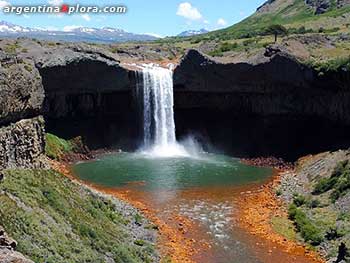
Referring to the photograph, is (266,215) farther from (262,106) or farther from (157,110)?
(157,110)

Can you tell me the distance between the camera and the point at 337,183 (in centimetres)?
4619

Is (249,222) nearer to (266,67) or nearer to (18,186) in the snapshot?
(18,186)

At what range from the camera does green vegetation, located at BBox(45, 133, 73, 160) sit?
6075 cm

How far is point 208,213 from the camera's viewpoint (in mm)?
43094

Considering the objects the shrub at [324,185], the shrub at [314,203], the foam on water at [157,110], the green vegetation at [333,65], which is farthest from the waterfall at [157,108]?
the shrub at [314,203]

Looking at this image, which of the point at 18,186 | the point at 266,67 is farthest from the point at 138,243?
the point at 266,67

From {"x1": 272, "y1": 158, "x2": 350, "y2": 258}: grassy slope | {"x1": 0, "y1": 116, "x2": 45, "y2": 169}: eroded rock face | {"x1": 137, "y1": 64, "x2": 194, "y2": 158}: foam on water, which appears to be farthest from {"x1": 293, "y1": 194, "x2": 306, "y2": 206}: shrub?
{"x1": 137, "y1": 64, "x2": 194, "y2": 158}: foam on water

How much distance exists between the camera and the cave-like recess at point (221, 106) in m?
61.3

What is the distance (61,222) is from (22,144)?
7.26 meters

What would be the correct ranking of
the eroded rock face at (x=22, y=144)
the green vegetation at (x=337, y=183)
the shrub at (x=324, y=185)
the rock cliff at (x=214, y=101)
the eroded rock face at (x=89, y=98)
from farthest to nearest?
the eroded rock face at (x=89, y=98)
the rock cliff at (x=214, y=101)
the shrub at (x=324, y=185)
the green vegetation at (x=337, y=183)
the eroded rock face at (x=22, y=144)

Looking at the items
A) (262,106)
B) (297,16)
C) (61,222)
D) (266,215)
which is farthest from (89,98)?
(297,16)

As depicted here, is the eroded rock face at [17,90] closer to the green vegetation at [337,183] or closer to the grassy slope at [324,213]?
the grassy slope at [324,213]

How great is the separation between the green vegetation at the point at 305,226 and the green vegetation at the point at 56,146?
2816cm

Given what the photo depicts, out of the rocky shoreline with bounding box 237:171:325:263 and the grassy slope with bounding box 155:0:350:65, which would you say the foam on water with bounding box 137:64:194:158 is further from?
the rocky shoreline with bounding box 237:171:325:263
